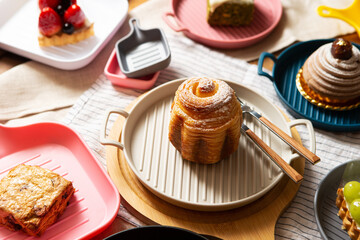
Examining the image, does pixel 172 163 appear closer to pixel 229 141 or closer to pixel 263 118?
pixel 229 141

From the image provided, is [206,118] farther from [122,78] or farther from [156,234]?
[122,78]

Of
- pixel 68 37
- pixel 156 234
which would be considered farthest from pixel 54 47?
pixel 156 234

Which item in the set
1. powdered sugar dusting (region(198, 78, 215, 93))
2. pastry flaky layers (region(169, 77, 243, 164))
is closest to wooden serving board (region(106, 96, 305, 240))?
pastry flaky layers (region(169, 77, 243, 164))

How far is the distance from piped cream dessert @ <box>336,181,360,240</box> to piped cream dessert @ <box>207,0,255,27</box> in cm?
86

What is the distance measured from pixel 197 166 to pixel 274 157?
238mm

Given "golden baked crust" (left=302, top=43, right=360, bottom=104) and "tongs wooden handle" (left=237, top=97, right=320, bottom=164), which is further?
"golden baked crust" (left=302, top=43, right=360, bottom=104)

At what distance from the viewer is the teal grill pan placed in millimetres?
Answer: 1299

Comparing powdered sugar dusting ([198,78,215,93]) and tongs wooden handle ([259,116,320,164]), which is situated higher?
powdered sugar dusting ([198,78,215,93])

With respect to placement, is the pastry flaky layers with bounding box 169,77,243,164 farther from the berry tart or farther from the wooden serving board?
the berry tart

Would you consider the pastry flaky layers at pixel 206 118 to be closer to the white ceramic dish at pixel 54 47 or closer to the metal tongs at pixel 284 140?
the metal tongs at pixel 284 140

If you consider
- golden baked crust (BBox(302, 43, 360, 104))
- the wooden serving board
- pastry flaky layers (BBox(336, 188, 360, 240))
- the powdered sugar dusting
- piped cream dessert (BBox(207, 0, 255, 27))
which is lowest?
pastry flaky layers (BBox(336, 188, 360, 240))

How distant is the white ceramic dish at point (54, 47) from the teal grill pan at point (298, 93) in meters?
0.68

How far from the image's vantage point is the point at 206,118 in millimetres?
1012

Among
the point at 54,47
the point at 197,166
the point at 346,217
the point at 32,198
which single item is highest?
the point at 54,47
